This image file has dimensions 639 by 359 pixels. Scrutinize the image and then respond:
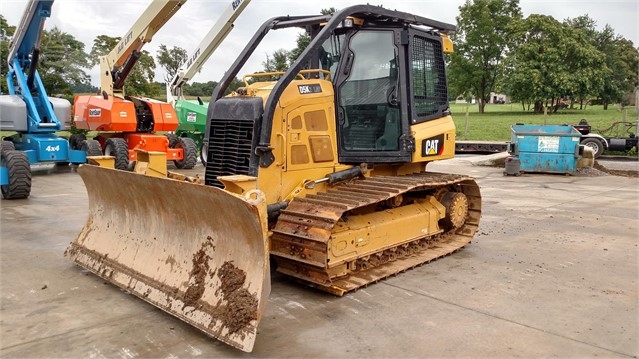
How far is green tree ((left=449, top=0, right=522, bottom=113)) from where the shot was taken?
55.6 metres

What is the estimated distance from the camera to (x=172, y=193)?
177 inches

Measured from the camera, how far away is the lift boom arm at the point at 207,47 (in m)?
15.0

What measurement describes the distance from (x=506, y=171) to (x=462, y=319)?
430 inches

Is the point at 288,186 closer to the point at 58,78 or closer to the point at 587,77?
the point at 58,78

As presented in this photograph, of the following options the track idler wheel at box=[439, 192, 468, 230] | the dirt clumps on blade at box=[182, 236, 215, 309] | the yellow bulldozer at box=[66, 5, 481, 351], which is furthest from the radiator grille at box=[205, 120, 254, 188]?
the track idler wheel at box=[439, 192, 468, 230]

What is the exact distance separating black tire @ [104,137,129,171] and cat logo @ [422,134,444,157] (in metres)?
9.31

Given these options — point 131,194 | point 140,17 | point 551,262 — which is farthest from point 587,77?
point 131,194

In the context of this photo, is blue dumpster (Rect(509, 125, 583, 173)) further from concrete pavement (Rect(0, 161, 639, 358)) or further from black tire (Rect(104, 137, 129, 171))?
black tire (Rect(104, 137, 129, 171))

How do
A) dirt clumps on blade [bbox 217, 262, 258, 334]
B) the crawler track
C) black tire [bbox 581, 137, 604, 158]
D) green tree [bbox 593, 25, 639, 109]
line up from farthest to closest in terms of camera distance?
green tree [bbox 593, 25, 639, 109] → black tire [bbox 581, 137, 604, 158] → the crawler track → dirt clumps on blade [bbox 217, 262, 258, 334]

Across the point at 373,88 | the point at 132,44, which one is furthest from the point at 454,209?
the point at 132,44

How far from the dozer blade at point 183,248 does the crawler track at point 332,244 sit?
28.9 inches

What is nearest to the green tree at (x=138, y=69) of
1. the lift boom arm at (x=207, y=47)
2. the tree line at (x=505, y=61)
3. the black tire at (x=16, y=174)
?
the tree line at (x=505, y=61)

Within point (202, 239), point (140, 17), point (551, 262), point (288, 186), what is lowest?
point (551, 262)

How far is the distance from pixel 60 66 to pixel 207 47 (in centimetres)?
2326
